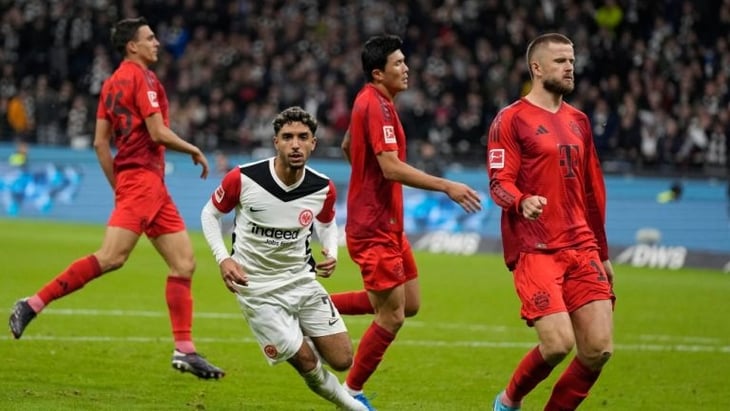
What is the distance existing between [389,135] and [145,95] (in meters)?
2.28

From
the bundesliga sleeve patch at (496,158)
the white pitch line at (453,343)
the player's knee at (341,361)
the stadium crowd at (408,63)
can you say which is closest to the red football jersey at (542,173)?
the bundesliga sleeve patch at (496,158)

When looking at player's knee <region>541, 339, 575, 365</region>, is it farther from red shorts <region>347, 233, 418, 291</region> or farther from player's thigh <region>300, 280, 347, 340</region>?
red shorts <region>347, 233, 418, 291</region>

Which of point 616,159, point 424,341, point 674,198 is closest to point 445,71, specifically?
point 616,159

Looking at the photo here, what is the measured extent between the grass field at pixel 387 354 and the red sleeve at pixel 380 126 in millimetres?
1785

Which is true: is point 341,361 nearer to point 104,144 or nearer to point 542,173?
point 542,173

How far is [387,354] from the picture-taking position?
12109 millimetres

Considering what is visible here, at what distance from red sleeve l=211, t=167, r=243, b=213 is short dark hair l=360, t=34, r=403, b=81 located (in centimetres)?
145

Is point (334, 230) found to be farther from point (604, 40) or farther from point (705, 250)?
point (604, 40)

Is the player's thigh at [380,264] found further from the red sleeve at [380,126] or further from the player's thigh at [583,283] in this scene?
the player's thigh at [583,283]

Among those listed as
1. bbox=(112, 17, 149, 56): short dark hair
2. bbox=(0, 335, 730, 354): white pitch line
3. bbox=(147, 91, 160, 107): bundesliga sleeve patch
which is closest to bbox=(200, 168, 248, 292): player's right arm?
bbox=(147, 91, 160, 107): bundesliga sleeve patch

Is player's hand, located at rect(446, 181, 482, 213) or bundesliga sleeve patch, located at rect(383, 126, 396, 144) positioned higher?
bundesliga sleeve patch, located at rect(383, 126, 396, 144)

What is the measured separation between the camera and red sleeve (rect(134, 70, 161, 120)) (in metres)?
10.5

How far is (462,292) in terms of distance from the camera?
710 inches

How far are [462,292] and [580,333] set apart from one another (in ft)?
32.9
